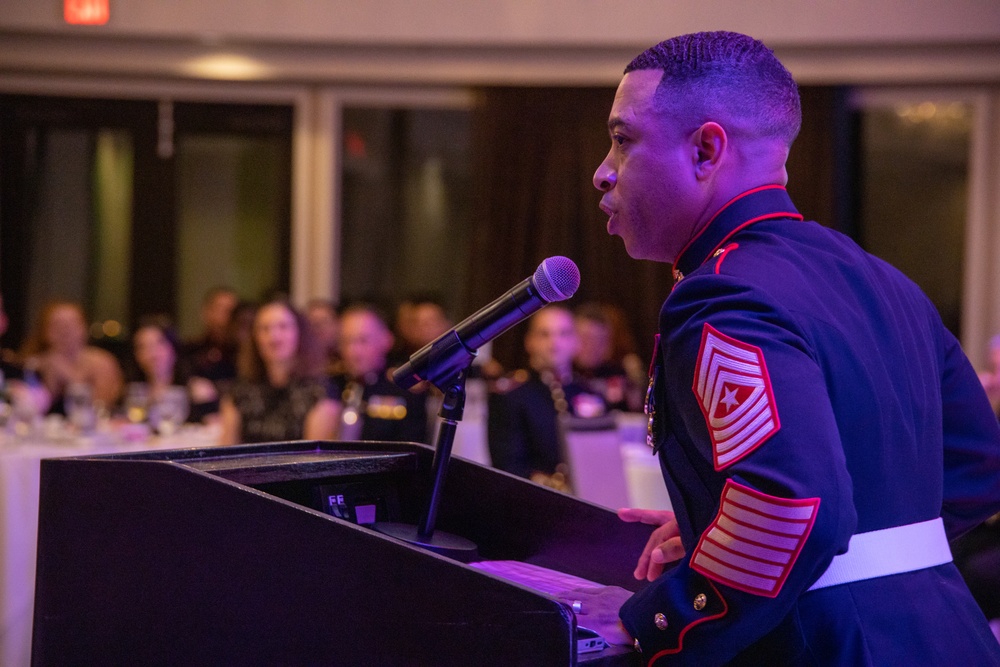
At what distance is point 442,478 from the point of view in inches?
45.9

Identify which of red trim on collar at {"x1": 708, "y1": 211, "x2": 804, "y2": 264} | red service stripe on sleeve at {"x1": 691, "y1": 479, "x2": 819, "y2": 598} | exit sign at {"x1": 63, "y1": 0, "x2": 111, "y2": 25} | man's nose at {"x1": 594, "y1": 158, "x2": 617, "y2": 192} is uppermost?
exit sign at {"x1": 63, "y1": 0, "x2": 111, "y2": 25}

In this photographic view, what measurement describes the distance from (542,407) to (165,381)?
235 centimetres

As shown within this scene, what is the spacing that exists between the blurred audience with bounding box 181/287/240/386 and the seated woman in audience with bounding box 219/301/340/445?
1.47 m

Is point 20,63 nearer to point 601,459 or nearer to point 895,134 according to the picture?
point 601,459

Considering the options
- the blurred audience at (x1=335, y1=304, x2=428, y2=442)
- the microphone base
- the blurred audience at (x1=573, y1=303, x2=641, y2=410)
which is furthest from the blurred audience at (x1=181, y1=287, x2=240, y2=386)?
the microphone base

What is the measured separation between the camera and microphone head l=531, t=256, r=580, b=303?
111cm

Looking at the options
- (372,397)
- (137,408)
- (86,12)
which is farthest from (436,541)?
(86,12)

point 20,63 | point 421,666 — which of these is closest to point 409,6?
point 20,63

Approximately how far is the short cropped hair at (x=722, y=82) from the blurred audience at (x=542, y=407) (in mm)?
3585

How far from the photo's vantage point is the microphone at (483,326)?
3.63ft

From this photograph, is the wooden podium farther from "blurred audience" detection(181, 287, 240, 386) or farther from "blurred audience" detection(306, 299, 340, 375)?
"blurred audience" detection(181, 287, 240, 386)

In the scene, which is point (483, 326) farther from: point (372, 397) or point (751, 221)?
point (372, 397)

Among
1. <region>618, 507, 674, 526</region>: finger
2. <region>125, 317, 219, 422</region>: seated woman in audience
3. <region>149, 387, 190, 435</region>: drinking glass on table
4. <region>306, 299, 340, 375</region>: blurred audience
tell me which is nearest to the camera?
<region>618, 507, 674, 526</region>: finger

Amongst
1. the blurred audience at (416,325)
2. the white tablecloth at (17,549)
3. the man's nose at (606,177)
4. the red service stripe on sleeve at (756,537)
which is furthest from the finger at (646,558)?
the blurred audience at (416,325)
